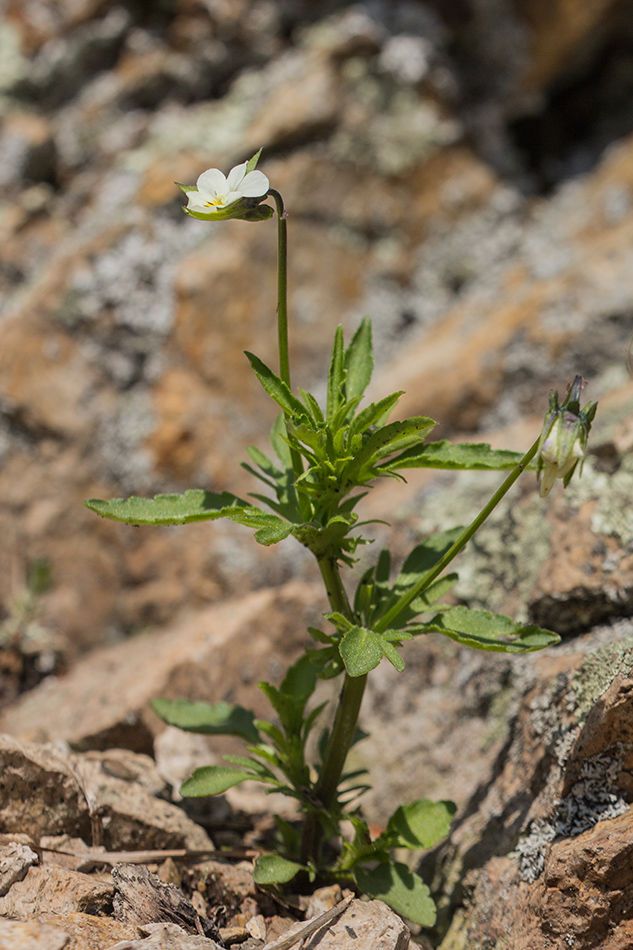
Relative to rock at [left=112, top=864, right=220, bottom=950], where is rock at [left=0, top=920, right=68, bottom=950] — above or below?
below


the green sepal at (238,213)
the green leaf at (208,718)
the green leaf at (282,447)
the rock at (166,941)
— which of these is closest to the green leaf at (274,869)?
the rock at (166,941)

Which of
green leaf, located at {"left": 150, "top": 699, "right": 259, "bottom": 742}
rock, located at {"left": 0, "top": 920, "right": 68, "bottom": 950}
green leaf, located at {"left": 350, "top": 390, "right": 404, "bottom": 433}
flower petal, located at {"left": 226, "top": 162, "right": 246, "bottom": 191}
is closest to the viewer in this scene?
rock, located at {"left": 0, "top": 920, "right": 68, "bottom": 950}

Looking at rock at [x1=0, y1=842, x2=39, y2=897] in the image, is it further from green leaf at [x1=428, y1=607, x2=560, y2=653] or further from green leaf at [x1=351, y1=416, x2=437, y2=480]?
green leaf at [x1=351, y1=416, x2=437, y2=480]

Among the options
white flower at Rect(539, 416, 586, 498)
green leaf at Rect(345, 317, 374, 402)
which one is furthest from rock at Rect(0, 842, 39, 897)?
white flower at Rect(539, 416, 586, 498)

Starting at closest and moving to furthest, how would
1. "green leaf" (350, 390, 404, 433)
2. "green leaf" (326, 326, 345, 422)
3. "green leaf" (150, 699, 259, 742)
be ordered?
1. "green leaf" (350, 390, 404, 433)
2. "green leaf" (326, 326, 345, 422)
3. "green leaf" (150, 699, 259, 742)

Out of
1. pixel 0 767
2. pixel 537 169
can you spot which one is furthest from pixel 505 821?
pixel 537 169

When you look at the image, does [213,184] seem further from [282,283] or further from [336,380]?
[336,380]

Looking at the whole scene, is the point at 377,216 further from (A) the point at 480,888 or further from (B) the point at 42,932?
(B) the point at 42,932
